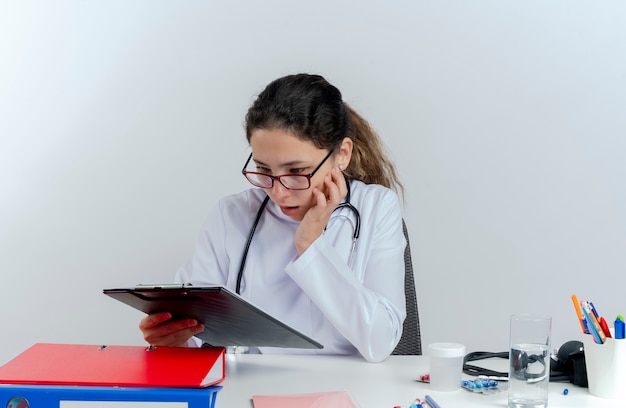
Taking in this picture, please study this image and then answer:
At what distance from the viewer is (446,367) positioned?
4.52ft

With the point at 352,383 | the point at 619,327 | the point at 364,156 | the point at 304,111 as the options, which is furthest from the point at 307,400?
the point at 364,156

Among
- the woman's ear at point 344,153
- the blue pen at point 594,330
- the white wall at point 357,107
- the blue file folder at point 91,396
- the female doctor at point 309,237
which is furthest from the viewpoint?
the white wall at point 357,107

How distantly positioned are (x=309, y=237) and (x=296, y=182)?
127mm

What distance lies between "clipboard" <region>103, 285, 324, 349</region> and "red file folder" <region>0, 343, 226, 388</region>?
74mm

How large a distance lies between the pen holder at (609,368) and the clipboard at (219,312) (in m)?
0.47

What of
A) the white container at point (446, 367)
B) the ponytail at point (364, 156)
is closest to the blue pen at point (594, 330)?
the white container at point (446, 367)

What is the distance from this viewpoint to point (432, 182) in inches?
108

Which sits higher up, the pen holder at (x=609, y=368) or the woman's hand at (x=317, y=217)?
the woman's hand at (x=317, y=217)

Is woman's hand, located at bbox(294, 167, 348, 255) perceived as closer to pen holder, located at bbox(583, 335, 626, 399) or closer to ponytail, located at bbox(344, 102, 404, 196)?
ponytail, located at bbox(344, 102, 404, 196)

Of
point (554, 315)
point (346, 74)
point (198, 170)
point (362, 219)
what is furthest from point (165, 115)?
point (554, 315)

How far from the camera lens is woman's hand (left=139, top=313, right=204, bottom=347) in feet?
5.12

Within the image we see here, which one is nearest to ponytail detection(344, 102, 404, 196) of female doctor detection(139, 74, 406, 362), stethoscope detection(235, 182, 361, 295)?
female doctor detection(139, 74, 406, 362)

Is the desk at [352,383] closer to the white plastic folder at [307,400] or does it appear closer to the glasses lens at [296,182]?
the white plastic folder at [307,400]

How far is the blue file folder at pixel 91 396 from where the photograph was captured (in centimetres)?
110
